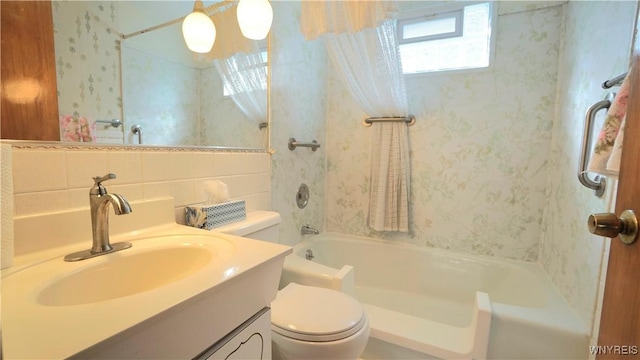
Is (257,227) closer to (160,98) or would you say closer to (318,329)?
(318,329)

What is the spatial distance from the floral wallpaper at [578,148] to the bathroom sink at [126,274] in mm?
1422

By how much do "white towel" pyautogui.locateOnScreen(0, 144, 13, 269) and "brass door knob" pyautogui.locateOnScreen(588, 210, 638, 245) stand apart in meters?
1.10

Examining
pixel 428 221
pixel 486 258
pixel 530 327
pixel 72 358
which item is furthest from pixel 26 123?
pixel 486 258

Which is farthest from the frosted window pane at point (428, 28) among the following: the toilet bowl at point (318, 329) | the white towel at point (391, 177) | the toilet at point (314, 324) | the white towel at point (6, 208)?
the white towel at point (6, 208)

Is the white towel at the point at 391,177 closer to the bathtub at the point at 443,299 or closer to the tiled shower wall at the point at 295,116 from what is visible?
the bathtub at the point at 443,299

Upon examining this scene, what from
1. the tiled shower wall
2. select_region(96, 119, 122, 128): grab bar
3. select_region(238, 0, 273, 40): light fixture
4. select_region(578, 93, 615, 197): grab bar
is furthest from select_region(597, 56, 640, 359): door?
the tiled shower wall

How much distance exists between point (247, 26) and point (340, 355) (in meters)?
1.36

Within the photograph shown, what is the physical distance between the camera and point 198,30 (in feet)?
3.69

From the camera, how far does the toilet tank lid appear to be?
109cm

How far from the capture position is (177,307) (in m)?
0.46

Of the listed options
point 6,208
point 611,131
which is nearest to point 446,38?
point 611,131

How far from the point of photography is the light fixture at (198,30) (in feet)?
3.62

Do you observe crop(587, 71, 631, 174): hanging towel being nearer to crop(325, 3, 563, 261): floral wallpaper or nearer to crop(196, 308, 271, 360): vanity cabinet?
crop(196, 308, 271, 360): vanity cabinet

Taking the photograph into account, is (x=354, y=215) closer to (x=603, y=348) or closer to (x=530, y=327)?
(x=530, y=327)
